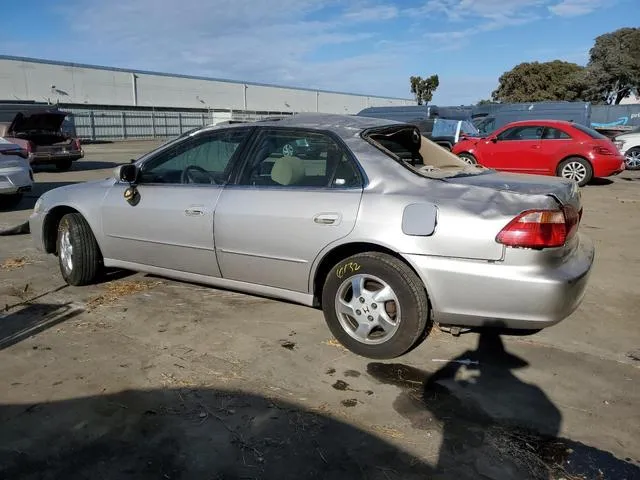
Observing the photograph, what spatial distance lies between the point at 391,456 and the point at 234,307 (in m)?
2.28

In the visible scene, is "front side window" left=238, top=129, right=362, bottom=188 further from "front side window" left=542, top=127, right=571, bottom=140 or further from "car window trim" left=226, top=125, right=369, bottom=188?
"front side window" left=542, top=127, right=571, bottom=140

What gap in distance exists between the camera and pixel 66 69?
44125 millimetres

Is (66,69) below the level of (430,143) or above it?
above

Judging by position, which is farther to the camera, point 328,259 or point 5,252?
point 5,252

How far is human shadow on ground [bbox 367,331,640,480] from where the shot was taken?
246cm

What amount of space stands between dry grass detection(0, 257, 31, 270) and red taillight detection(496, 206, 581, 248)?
5.00m

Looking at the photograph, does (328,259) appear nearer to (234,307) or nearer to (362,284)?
(362,284)

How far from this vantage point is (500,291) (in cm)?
308

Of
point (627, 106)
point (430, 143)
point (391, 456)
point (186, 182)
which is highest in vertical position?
point (627, 106)

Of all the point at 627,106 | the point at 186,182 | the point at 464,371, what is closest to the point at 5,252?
the point at 186,182

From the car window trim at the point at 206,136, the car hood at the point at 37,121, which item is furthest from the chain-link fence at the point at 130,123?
→ the car window trim at the point at 206,136

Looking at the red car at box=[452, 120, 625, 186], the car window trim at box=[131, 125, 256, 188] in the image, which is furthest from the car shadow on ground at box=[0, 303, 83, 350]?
the red car at box=[452, 120, 625, 186]

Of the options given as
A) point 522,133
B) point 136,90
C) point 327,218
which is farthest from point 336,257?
point 136,90

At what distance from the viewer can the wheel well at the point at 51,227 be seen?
201 inches
